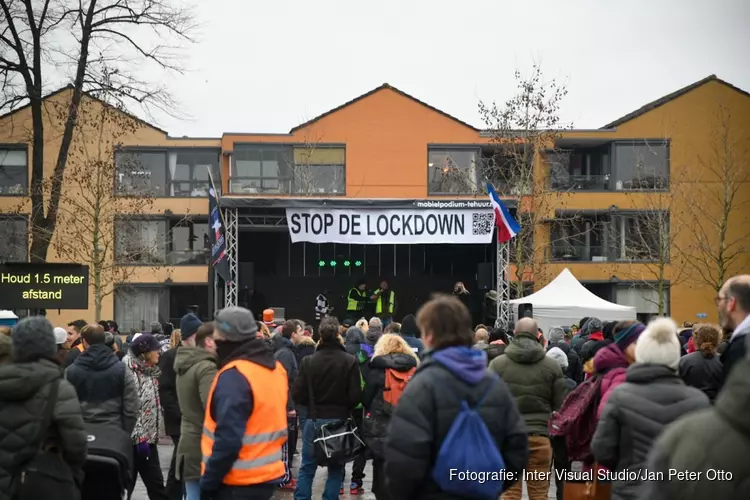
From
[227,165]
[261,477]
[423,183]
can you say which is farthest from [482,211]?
[261,477]

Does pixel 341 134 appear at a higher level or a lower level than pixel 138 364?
higher

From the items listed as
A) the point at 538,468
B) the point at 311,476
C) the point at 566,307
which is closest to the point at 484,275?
the point at 566,307

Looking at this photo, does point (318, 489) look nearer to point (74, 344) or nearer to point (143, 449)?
point (143, 449)

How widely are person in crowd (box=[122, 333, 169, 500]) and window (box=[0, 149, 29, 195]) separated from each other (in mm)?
29580

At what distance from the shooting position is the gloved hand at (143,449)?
878cm

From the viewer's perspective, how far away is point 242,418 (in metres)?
5.28

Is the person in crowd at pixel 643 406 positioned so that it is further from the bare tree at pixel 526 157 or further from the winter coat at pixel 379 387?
the bare tree at pixel 526 157

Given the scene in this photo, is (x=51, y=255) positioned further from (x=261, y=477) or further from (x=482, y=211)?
(x=261, y=477)

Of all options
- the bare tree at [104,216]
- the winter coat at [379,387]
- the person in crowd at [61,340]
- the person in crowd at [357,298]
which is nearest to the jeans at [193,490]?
the winter coat at [379,387]

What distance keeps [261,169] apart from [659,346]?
101 ft

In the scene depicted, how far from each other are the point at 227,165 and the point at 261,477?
31.2 m

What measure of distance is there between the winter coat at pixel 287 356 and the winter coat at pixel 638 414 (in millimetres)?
5160

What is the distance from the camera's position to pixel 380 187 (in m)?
36.4

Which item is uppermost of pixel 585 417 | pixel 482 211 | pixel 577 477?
pixel 482 211
